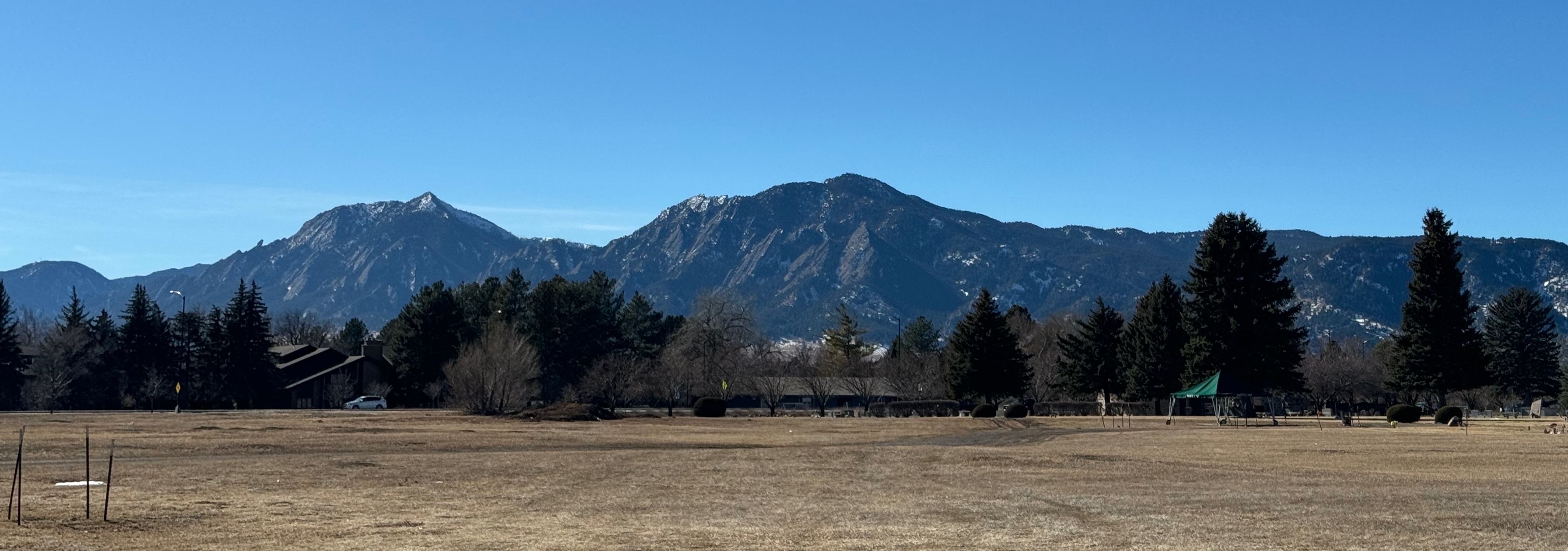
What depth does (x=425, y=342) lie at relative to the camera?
106500 millimetres

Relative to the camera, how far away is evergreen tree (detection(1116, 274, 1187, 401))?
283 ft

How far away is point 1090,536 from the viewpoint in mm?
18219

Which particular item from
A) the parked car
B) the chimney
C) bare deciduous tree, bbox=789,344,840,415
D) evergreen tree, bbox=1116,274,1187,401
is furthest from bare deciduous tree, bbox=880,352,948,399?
the chimney

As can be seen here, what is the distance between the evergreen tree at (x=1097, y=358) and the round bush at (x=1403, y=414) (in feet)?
87.9

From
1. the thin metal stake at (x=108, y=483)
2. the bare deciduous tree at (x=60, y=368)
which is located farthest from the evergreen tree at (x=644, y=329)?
the thin metal stake at (x=108, y=483)

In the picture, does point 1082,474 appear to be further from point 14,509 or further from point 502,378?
point 502,378

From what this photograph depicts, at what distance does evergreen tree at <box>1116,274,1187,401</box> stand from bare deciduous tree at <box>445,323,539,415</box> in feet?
128

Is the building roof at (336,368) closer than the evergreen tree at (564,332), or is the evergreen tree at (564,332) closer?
the evergreen tree at (564,332)

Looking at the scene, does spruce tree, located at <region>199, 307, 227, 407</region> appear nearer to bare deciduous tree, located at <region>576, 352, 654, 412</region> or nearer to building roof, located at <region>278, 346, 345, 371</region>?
building roof, located at <region>278, 346, 345, 371</region>

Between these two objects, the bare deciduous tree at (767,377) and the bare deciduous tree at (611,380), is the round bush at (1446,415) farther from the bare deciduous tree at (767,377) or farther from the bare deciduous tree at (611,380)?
the bare deciduous tree at (611,380)

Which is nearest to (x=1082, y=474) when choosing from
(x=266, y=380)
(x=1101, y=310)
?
(x=1101, y=310)

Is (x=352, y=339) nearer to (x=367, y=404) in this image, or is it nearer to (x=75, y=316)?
(x=75, y=316)

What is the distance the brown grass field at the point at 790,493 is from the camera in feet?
58.4

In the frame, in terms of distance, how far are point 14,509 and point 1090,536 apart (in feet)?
52.6
